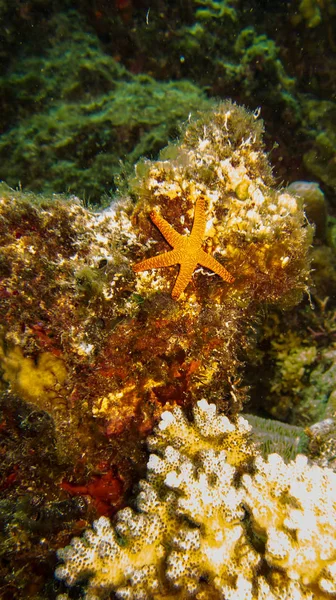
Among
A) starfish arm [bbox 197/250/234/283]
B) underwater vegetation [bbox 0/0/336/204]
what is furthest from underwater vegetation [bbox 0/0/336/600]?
underwater vegetation [bbox 0/0/336/204]

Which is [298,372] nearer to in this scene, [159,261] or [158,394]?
[158,394]

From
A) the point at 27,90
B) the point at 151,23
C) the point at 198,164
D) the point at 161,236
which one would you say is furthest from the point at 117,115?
the point at 161,236

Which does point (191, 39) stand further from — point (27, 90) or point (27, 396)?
point (27, 396)

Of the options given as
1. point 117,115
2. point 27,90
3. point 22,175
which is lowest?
point 22,175

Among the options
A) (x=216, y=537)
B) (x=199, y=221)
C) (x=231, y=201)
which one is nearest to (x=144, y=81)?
(x=231, y=201)

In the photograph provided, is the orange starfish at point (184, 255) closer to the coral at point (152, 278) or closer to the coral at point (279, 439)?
the coral at point (152, 278)

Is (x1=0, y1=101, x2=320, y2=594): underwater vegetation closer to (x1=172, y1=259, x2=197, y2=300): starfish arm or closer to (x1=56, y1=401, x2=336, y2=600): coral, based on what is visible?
(x1=172, y1=259, x2=197, y2=300): starfish arm
